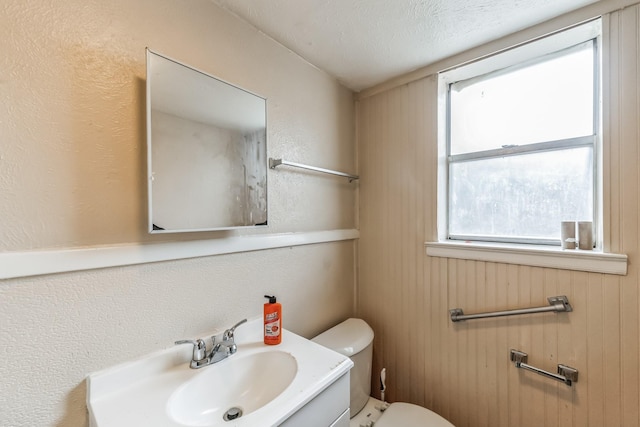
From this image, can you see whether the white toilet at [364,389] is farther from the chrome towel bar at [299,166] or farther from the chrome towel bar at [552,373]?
the chrome towel bar at [299,166]

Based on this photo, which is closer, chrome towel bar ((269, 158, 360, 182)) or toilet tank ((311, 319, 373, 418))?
chrome towel bar ((269, 158, 360, 182))

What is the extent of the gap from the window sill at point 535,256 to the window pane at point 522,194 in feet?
0.37

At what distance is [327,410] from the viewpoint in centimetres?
87

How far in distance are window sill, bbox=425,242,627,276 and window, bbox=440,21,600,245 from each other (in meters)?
0.14

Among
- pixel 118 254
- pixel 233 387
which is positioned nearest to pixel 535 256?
pixel 233 387

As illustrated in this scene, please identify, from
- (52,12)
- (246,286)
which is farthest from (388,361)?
(52,12)

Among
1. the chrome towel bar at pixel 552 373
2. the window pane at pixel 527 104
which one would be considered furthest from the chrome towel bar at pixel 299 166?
the chrome towel bar at pixel 552 373

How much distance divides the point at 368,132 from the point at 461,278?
1.07 metres

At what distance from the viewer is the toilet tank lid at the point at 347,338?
1358mm

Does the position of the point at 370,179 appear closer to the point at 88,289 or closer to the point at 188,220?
the point at 188,220

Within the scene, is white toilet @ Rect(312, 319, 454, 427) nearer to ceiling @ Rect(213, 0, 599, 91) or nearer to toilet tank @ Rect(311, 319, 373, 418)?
toilet tank @ Rect(311, 319, 373, 418)

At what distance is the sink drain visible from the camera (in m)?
0.86

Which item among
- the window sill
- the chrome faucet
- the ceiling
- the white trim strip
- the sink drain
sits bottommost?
the sink drain

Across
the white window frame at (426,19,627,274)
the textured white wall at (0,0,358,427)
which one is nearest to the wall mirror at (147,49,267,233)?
the textured white wall at (0,0,358,427)
